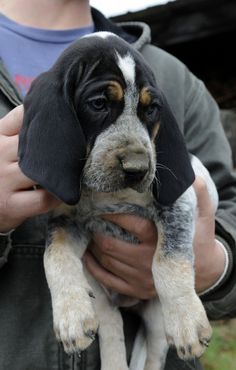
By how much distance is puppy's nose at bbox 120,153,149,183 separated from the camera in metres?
2.53

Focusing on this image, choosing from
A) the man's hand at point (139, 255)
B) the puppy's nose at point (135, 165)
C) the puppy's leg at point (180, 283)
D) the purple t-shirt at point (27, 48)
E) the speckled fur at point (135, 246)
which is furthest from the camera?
the purple t-shirt at point (27, 48)

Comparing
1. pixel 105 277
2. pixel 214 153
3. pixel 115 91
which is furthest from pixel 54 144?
pixel 214 153

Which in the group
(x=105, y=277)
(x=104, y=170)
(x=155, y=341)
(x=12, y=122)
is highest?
(x=12, y=122)

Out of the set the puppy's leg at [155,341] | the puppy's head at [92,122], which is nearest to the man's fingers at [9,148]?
the puppy's head at [92,122]

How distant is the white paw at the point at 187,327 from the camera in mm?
2723

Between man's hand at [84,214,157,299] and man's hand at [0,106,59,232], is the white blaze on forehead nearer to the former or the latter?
man's hand at [0,106,59,232]

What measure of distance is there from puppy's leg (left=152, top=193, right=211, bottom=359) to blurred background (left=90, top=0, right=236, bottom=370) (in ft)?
12.1

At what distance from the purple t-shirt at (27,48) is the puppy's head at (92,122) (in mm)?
655

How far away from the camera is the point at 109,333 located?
3.10m

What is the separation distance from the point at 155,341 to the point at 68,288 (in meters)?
0.66

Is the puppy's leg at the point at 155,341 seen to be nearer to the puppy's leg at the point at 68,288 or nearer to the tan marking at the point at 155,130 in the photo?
the puppy's leg at the point at 68,288

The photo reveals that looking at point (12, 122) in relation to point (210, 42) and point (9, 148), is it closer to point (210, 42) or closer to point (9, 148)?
point (9, 148)

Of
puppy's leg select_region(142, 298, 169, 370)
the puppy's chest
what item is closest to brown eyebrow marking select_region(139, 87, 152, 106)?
the puppy's chest

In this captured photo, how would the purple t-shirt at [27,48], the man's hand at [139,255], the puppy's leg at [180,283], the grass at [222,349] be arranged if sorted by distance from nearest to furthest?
1. the puppy's leg at [180,283]
2. the man's hand at [139,255]
3. the purple t-shirt at [27,48]
4. the grass at [222,349]
